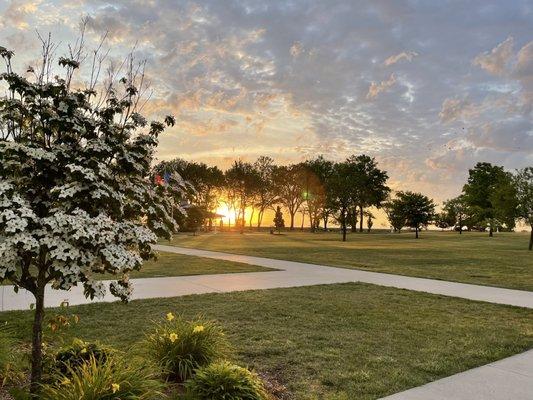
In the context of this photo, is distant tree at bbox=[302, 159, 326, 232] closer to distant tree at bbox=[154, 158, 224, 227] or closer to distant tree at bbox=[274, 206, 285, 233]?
distant tree at bbox=[274, 206, 285, 233]

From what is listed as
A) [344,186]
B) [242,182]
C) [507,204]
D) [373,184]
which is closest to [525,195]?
[507,204]

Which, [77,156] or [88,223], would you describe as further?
[77,156]

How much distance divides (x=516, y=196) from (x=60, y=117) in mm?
37764

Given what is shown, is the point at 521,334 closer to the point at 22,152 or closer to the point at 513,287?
the point at 513,287

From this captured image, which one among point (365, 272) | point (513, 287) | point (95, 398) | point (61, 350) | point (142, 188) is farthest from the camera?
point (365, 272)

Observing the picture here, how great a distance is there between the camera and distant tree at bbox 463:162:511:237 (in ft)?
181

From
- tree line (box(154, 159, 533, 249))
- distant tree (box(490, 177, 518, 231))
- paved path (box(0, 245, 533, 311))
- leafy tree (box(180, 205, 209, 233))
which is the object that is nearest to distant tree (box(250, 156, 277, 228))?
tree line (box(154, 159, 533, 249))

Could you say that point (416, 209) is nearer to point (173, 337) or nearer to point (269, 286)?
point (269, 286)

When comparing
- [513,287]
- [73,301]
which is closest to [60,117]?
[73,301]

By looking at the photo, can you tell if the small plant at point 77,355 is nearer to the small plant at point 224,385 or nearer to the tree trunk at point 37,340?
the tree trunk at point 37,340

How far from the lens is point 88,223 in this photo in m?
3.68

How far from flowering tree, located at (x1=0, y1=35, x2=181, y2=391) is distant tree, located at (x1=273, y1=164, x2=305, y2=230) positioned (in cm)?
7666

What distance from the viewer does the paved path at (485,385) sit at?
15.0 ft

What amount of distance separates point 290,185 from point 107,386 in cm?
8063
